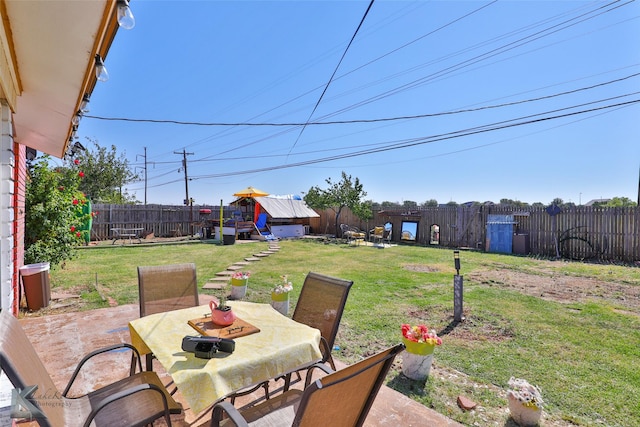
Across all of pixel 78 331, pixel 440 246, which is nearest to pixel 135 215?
pixel 78 331

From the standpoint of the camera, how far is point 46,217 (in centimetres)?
519

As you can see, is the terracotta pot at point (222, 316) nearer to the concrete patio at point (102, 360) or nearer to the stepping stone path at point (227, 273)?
the concrete patio at point (102, 360)

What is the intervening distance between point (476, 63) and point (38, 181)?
1236cm

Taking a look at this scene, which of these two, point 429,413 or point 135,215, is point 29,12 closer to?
point 429,413

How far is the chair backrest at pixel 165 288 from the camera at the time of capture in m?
2.71

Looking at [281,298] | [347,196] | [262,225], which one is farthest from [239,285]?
[262,225]

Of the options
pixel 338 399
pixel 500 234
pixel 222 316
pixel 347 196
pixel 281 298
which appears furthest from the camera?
pixel 347 196

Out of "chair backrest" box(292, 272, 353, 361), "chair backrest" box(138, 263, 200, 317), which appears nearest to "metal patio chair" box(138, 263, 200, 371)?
"chair backrest" box(138, 263, 200, 317)

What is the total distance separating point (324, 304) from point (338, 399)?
1325mm

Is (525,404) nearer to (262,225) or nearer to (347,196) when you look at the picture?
(347,196)

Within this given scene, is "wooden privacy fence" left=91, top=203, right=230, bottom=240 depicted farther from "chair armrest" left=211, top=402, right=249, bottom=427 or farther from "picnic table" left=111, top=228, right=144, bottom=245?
"chair armrest" left=211, top=402, right=249, bottom=427

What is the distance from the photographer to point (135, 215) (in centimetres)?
1561

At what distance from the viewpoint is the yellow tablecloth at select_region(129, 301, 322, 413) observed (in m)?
1.45

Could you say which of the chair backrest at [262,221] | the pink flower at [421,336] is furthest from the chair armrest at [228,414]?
the chair backrest at [262,221]
